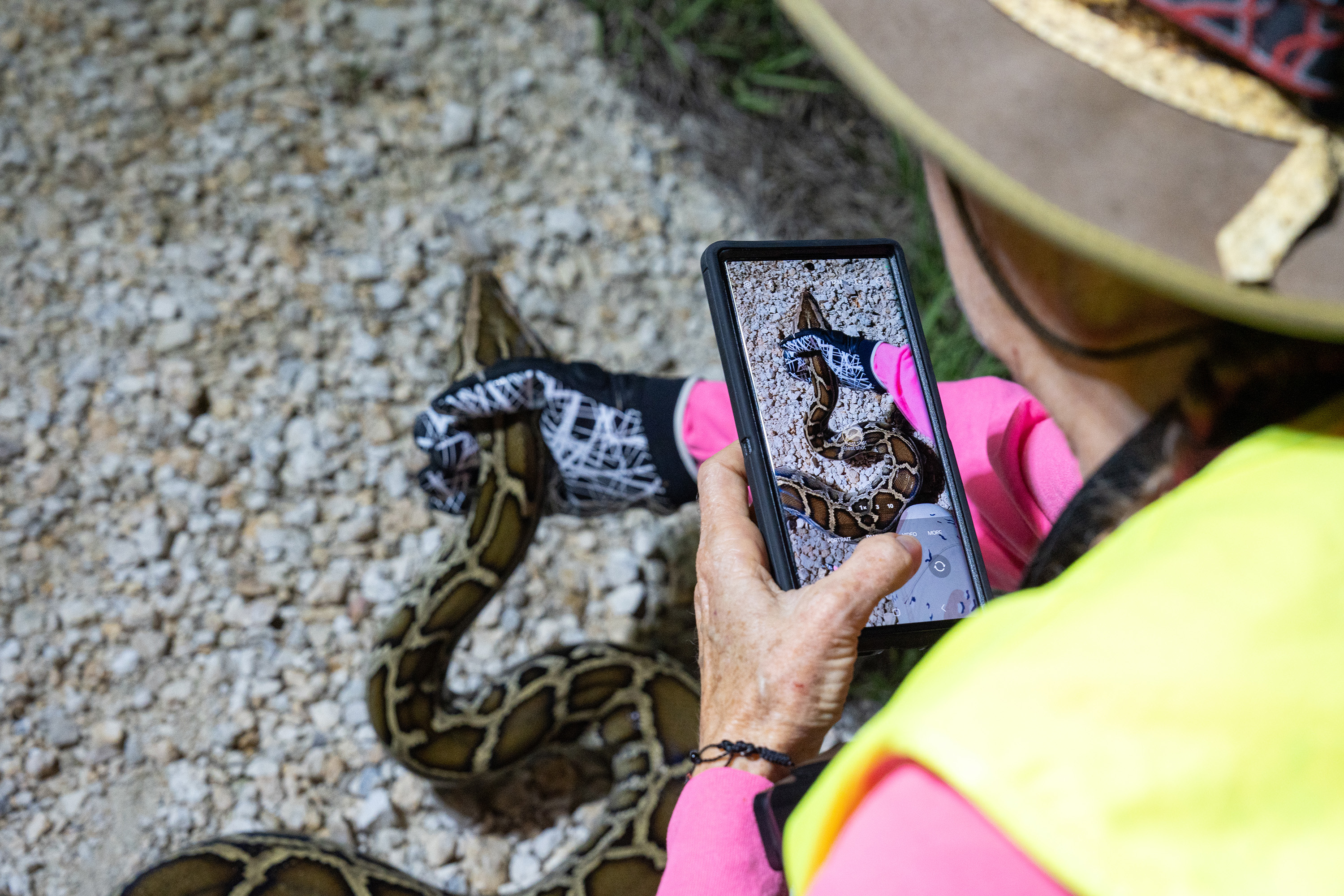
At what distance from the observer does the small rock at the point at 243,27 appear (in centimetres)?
197

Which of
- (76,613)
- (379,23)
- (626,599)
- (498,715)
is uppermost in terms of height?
(379,23)

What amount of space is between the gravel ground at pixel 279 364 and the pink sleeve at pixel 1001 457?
0.73 metres

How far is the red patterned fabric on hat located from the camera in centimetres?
39

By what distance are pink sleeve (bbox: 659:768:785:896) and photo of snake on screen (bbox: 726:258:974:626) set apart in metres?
0.22

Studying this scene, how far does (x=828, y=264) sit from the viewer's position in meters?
1.02

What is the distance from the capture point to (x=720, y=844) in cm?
76

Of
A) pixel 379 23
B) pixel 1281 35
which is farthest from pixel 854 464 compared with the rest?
pixel 379 23

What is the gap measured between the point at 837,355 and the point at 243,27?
173 centimetres

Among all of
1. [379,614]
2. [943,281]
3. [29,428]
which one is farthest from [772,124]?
[29,428]

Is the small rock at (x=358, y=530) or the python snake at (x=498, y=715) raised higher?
the small rock at (x=358, y=530)

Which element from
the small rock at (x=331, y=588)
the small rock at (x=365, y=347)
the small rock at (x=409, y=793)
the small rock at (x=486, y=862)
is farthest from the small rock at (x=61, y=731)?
the small rock at (x=365, y=347)

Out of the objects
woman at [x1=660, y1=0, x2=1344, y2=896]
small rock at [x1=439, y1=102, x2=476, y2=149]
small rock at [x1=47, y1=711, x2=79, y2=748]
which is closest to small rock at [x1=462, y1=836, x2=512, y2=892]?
small rock at [x1=47, y1=711, x2=79, y2=748]

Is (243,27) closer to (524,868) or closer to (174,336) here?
(174,336)

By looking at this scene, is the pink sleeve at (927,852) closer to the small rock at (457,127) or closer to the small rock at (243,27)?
the small rock at (457,127)
